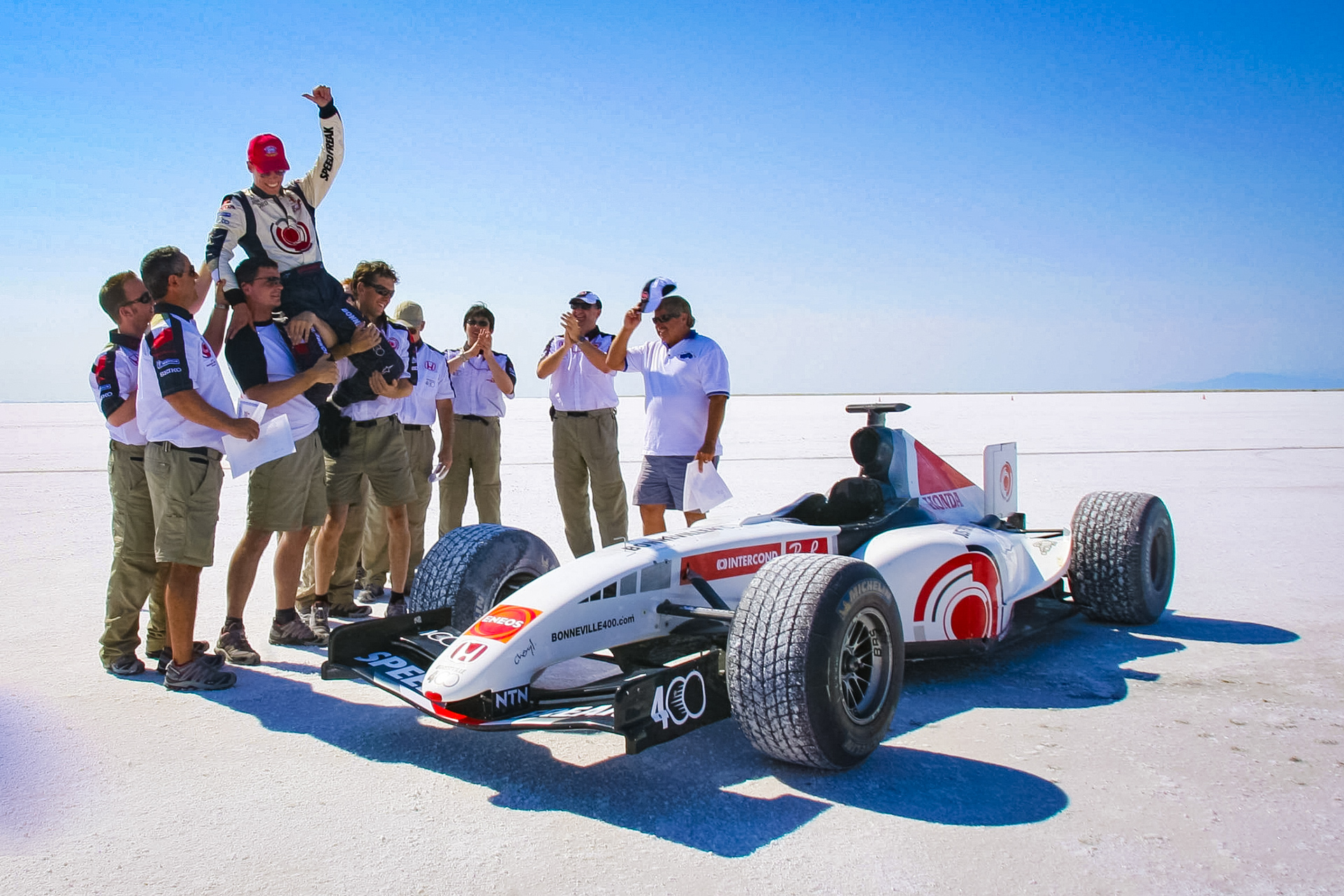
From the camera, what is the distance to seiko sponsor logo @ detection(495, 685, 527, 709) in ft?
12.1

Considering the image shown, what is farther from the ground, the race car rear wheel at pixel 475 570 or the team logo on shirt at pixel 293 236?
the team logo on shirt at pixel 293 236

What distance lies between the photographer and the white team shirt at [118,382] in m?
5.07

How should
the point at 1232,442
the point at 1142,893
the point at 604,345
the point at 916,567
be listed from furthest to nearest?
the point at 1232,442, the point at 604,345, the point at 916,567, the point at 1142,893

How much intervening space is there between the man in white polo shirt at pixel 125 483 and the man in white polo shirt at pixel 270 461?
442 millimetres

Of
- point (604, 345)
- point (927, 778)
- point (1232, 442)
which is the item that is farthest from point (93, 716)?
point (1232, 442)

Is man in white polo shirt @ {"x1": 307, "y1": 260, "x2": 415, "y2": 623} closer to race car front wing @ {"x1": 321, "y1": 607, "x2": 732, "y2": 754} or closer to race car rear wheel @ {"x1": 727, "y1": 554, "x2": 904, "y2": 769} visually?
race car front wing @ {"x1": 321, "y1": 607, "x2": 732, "y2": 754}

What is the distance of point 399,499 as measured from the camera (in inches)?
245

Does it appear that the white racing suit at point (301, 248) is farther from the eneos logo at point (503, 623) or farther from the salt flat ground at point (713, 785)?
the eneos logo at point (503, 623)

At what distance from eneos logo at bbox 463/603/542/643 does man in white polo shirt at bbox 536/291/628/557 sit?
3285mm

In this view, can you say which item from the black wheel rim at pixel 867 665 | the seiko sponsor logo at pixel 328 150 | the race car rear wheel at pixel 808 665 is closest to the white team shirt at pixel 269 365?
the seiko sponsor logo at pixel 328 150

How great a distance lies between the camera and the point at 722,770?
386 cm

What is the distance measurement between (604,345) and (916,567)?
3337mm

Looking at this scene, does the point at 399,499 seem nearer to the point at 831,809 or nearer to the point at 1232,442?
the point at 831,809

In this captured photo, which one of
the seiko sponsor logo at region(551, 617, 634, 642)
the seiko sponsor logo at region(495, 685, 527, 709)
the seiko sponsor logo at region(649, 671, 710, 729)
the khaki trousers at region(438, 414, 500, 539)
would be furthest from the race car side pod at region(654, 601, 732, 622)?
the khaki trousers at region(438, 414, 500, 539)
